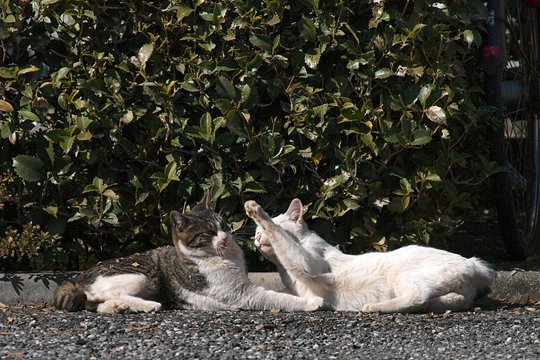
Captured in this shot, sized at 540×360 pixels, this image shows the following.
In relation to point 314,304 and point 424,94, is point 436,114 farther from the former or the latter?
point 314,304

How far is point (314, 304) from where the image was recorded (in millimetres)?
5531

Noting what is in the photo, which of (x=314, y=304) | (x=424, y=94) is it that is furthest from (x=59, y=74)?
(x=424, y=94)

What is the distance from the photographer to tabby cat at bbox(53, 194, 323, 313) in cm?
552

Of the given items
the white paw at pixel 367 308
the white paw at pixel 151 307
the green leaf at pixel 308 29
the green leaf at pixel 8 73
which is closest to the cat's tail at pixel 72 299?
the white paw at pixel 151 307

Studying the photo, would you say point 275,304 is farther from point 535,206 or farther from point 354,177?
point 535,206

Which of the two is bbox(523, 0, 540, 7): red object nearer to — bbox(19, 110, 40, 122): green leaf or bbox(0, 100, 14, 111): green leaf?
bbox(19, 110, 40, 122): green leaf

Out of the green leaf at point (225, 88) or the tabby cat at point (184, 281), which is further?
the green leaf at point (225, 88)

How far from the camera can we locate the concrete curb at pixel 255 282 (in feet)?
19.5

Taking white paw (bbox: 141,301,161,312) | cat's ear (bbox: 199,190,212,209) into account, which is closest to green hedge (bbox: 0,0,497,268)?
cat's ear (bbox: 199,190,212,209)

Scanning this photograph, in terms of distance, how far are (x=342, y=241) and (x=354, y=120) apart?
0.79 m

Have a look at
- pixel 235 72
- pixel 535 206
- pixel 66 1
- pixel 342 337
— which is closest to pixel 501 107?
pixel 535 206

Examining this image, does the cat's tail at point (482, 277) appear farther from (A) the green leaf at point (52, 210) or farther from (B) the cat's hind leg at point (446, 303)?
(A) the green leaf at point (52, 210)

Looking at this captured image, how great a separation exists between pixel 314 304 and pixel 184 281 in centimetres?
77

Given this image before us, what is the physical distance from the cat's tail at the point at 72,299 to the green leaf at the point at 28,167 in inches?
31.0
